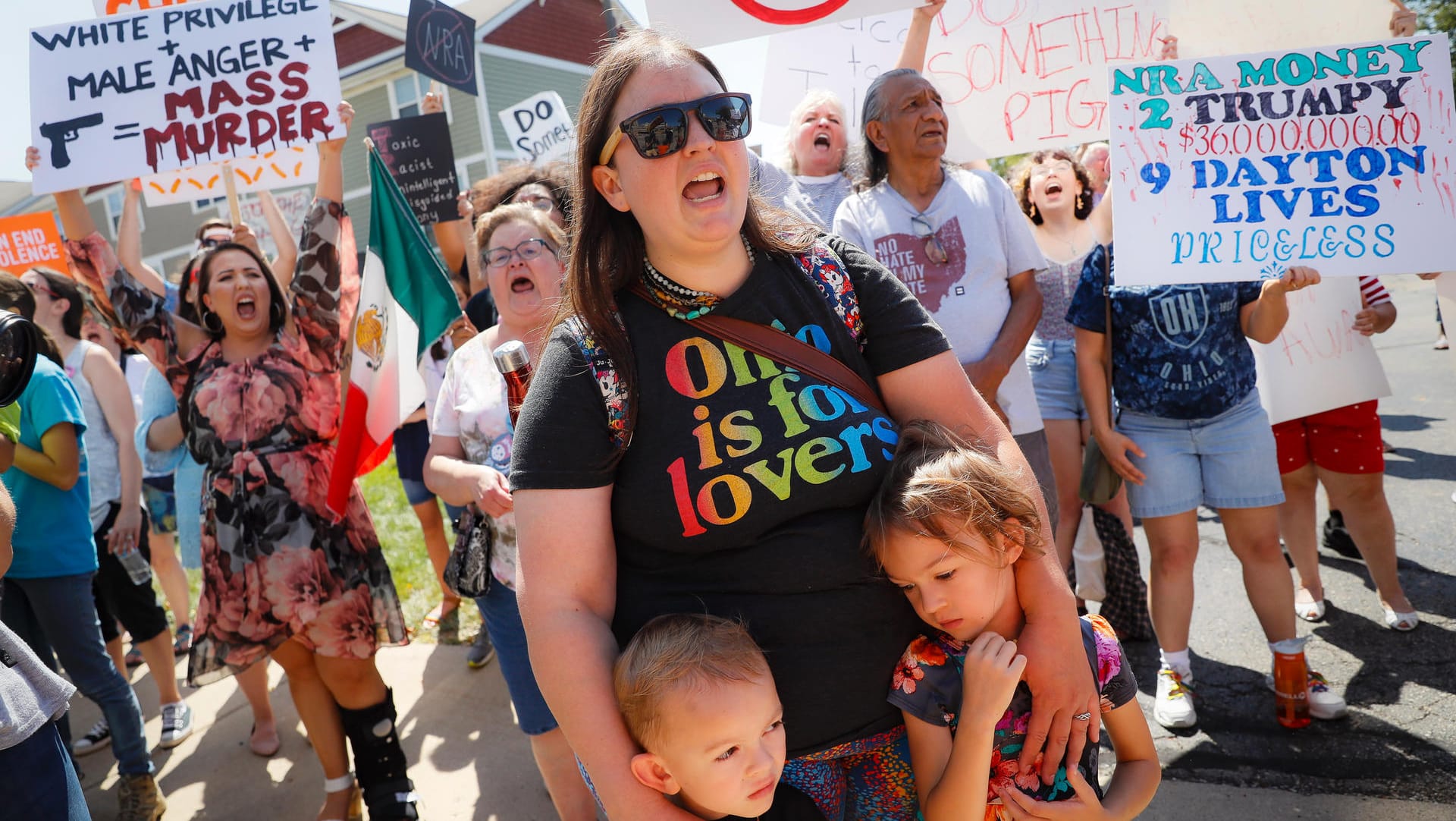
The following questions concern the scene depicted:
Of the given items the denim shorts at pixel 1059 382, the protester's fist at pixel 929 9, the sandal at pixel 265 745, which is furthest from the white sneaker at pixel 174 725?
the protester's fist at pixel 929 9

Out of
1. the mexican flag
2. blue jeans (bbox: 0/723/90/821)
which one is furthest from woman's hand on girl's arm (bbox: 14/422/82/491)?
blue jeans (bbox: 0/723/90/821)

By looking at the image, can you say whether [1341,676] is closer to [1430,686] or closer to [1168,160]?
[1430,686]

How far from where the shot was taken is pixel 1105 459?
11.7 ft

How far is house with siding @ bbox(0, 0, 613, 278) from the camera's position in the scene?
1916 centimetres

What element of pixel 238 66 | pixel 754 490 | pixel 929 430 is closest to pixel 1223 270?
pixel 929 430

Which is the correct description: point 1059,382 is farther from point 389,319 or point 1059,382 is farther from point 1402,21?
point 389,319

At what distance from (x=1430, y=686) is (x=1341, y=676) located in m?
0.26

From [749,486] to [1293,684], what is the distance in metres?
2.63

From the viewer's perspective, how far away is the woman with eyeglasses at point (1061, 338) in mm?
4477

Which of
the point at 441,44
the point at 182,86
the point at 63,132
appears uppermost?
the point at 441,44

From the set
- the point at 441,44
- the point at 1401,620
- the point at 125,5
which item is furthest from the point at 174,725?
the point at 1401,620

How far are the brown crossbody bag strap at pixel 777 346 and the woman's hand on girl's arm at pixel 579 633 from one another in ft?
1.10

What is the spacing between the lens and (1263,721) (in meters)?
3.31

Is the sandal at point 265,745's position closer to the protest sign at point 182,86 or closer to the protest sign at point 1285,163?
the protest sign at point 182,86
